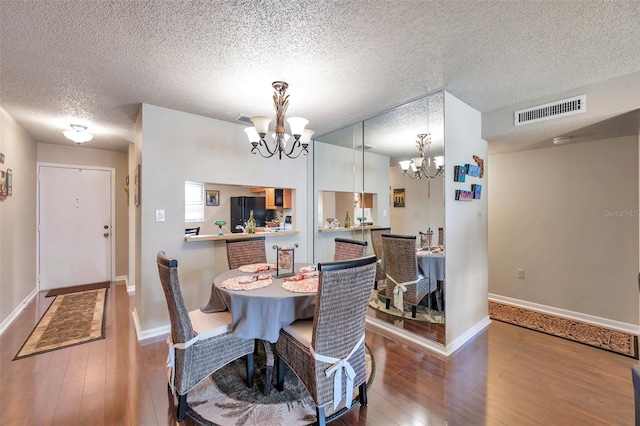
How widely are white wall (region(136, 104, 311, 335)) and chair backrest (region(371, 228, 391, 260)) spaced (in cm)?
161

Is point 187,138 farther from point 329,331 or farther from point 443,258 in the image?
point 443,258

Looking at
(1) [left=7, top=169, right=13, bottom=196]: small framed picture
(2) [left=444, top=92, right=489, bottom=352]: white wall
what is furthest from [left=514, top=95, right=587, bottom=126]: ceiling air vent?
(1) [left=7, top=169, right=13, bottom=196]: small framed picture

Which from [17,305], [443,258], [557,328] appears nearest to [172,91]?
[443,258]

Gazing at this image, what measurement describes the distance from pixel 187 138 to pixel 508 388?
3823 millimetres

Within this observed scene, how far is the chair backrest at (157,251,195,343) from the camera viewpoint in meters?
1.69

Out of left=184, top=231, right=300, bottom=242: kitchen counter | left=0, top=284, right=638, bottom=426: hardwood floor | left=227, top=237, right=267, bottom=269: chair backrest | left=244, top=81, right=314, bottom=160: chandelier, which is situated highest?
left=244, top=81, right=314, bottom=160: chandelier

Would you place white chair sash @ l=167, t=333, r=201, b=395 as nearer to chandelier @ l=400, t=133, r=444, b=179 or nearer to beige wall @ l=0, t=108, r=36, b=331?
chandelier @ l=400, t=133, r=444, b=179

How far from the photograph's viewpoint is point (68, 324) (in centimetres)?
317

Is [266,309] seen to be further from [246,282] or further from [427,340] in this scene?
[427,340]

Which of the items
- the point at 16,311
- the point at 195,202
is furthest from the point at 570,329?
the point at 16,311

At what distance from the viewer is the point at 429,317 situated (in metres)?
→ 2.76

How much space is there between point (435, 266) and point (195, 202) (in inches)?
193

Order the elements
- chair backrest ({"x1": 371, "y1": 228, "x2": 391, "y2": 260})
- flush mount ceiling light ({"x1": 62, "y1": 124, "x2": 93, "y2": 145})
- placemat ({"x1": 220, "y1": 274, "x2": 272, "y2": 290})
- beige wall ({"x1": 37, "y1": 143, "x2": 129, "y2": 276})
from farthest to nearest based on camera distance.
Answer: beige wall ({"x1": 37, "y1": 143, "x2": 129, "y2": 276}), flush mount ceiling light ({"x1": 62, "y1": 124, "x2": 93, "y2": 145}), chair backrest ({"x1": 371, "y1": 228, "x2": 391, "y2": 260}), placemat ({"x1": 220, "y1": 274, "x2": 272, "y2": 290})

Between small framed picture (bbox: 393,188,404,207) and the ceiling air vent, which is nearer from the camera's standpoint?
the ceiling air vent
